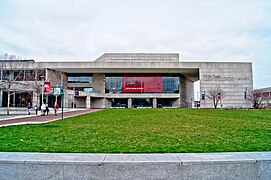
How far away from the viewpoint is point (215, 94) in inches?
2216

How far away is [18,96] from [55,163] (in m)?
58.8

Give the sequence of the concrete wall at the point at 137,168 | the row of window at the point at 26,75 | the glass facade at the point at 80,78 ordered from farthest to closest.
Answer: the glass facade at the point at 80,78 < the row of window at the point at 26,75 < the concrete wall at the point at 137,168

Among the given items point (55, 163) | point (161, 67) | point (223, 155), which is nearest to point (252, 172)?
point (223, 155)

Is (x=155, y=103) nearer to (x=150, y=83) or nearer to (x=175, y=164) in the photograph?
(x=150, y=83)

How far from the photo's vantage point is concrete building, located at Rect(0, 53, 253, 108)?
57.1 metres

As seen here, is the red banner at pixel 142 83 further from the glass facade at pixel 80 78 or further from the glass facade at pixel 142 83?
the glass facade at pixel 80 78

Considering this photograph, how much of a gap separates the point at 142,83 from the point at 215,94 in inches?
854

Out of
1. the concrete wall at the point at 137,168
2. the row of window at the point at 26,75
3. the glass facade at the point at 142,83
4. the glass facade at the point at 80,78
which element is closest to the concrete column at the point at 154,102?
the glass facade at the point at 142,83

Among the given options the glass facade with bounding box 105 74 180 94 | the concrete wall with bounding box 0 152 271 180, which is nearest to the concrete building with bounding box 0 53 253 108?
the glass facade with bounding box 105 74 180 94

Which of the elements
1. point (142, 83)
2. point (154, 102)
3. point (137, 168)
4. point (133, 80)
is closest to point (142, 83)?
point (142, 83)

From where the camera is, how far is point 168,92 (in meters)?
67.4

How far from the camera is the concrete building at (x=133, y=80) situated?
2249 inches

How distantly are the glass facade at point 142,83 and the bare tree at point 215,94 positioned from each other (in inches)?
452

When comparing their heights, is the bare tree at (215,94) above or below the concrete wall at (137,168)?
above
